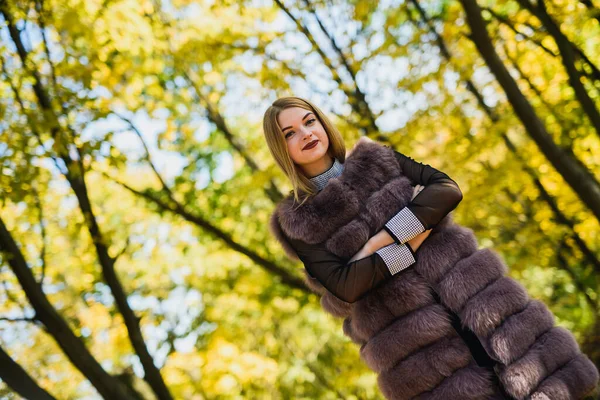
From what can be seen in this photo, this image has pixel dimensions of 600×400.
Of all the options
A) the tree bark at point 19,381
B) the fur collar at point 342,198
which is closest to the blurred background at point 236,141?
Answer: the tree bark at point 19,381

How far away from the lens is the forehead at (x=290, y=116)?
7.90ft

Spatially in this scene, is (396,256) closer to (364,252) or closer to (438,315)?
(364,252)

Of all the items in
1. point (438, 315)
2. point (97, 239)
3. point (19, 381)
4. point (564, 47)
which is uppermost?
point (97, 239)

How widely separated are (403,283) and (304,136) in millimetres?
756

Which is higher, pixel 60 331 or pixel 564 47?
pixel 564 47

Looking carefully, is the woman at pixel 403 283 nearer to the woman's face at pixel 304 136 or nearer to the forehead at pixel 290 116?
the woman's face at pixel 304 136

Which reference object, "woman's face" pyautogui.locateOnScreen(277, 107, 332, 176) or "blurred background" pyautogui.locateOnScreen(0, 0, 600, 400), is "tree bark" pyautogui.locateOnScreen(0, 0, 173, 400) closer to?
"blurred background" pyautogui.locateOnScreen(0, 0, 600, 400)

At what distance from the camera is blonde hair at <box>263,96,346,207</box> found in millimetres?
2379

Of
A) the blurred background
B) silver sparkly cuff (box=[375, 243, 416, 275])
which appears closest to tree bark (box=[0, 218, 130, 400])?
the blurred background

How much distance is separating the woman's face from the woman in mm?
154

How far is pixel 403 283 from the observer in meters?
Result: 2.05

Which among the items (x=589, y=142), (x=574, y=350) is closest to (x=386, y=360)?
(x=574, y=350)

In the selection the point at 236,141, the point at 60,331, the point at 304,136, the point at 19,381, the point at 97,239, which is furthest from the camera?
the point at 236,141

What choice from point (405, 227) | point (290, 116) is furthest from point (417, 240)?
point (290, 116)
